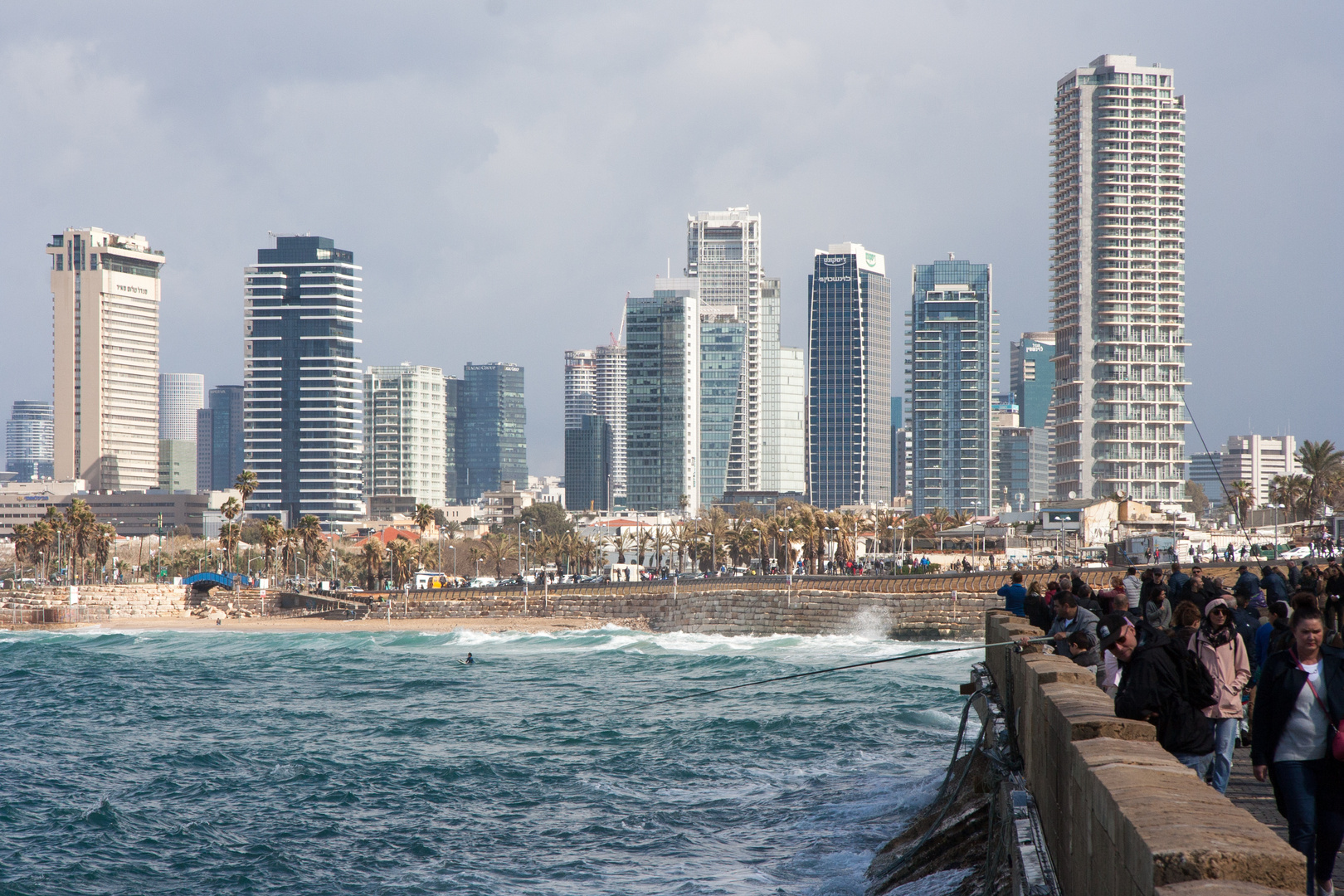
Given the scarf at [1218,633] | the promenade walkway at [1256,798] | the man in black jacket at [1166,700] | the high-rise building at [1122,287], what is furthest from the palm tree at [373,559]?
the man in black jacket at [1166,700]

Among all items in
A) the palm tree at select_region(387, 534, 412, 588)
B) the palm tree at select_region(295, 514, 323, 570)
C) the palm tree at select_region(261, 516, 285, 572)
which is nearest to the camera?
the palm tree at select_region(261, 516, 285, 572)

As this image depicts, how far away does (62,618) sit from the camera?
88812mm

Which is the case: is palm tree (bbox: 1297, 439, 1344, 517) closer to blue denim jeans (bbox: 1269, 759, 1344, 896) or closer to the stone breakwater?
the stone breakwater

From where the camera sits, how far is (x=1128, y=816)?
475cm

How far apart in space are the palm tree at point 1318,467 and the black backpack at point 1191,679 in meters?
81.2

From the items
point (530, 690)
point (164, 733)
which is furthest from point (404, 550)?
point (164, 733)

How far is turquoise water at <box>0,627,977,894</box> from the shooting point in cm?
1512

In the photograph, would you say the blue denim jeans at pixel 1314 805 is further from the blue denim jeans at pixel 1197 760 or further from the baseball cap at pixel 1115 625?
the baseball cap at pixel 1115 625

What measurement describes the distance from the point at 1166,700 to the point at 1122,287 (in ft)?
456

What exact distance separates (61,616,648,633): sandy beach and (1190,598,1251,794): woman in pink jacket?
64.9 m

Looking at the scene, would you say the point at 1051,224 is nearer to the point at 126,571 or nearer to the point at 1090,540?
the point at 1090,540

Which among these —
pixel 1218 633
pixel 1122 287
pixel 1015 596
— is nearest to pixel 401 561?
pixel 1122 287

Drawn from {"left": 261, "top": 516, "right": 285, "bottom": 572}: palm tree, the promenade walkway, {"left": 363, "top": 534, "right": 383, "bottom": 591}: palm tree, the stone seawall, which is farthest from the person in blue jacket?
{"left": 363, "top": 534, "right": 383, "bottom": 591}: palm tree

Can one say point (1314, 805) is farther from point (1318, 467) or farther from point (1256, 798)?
point (1318, 467)
